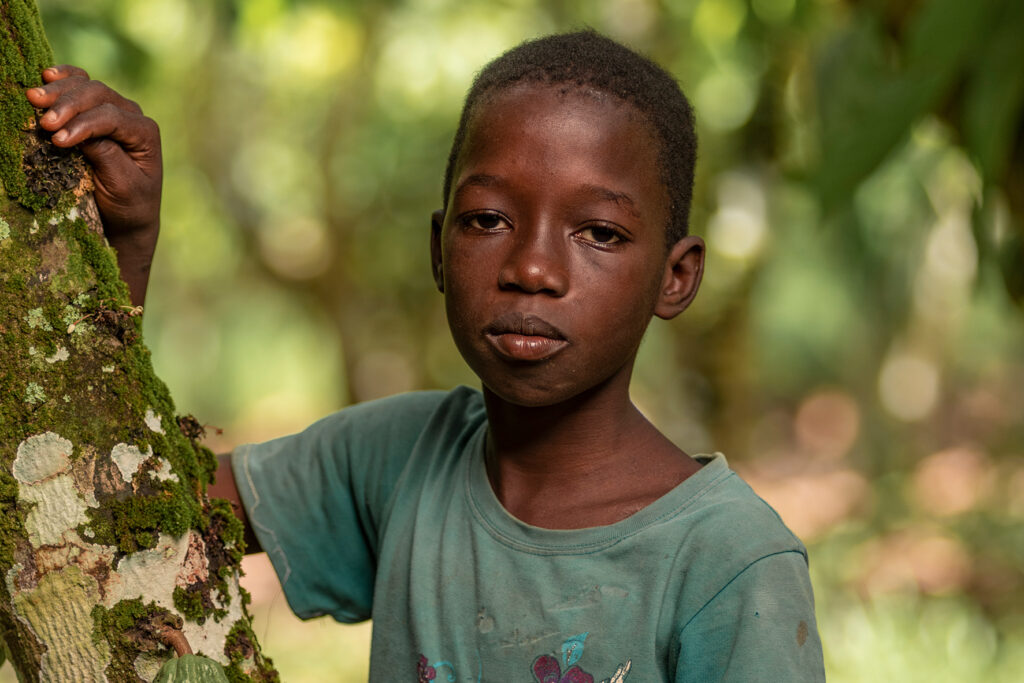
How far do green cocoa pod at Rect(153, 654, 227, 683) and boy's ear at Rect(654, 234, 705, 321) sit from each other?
2.77 feet

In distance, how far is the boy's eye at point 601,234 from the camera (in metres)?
1.57

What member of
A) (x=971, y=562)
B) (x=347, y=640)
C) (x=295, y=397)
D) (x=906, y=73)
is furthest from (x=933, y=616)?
(x=295, y=397)

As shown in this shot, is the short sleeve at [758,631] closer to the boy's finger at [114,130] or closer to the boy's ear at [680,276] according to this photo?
the boy's ear at [680,276]

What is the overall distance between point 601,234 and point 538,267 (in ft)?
0.40

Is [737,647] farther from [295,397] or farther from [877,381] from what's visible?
[295,397]

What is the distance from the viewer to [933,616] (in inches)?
226

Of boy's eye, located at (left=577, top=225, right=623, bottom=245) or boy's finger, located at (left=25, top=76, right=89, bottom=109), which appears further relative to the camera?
boy's eye, located at (left=577, top=225, right=623, bottom=245)

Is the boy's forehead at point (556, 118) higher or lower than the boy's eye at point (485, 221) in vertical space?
higher

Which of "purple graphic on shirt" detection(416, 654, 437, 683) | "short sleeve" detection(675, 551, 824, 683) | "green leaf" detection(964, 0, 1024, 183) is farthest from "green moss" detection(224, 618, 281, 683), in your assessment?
"green leaf" detection(964, 0, 1024, 183)

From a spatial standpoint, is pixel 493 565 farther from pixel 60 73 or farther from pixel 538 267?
pixel 60 73

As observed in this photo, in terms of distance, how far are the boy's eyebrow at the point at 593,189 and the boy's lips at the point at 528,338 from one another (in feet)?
0.64

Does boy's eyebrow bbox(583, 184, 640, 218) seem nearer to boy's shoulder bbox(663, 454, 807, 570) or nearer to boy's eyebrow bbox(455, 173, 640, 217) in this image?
boy's eyebrow bbox(455, 173, 640, 217)

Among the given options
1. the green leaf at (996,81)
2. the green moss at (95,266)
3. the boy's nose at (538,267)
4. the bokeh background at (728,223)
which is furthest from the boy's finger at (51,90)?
the green leaf at (996,81)

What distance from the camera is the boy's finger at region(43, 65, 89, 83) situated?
1.42 meters
